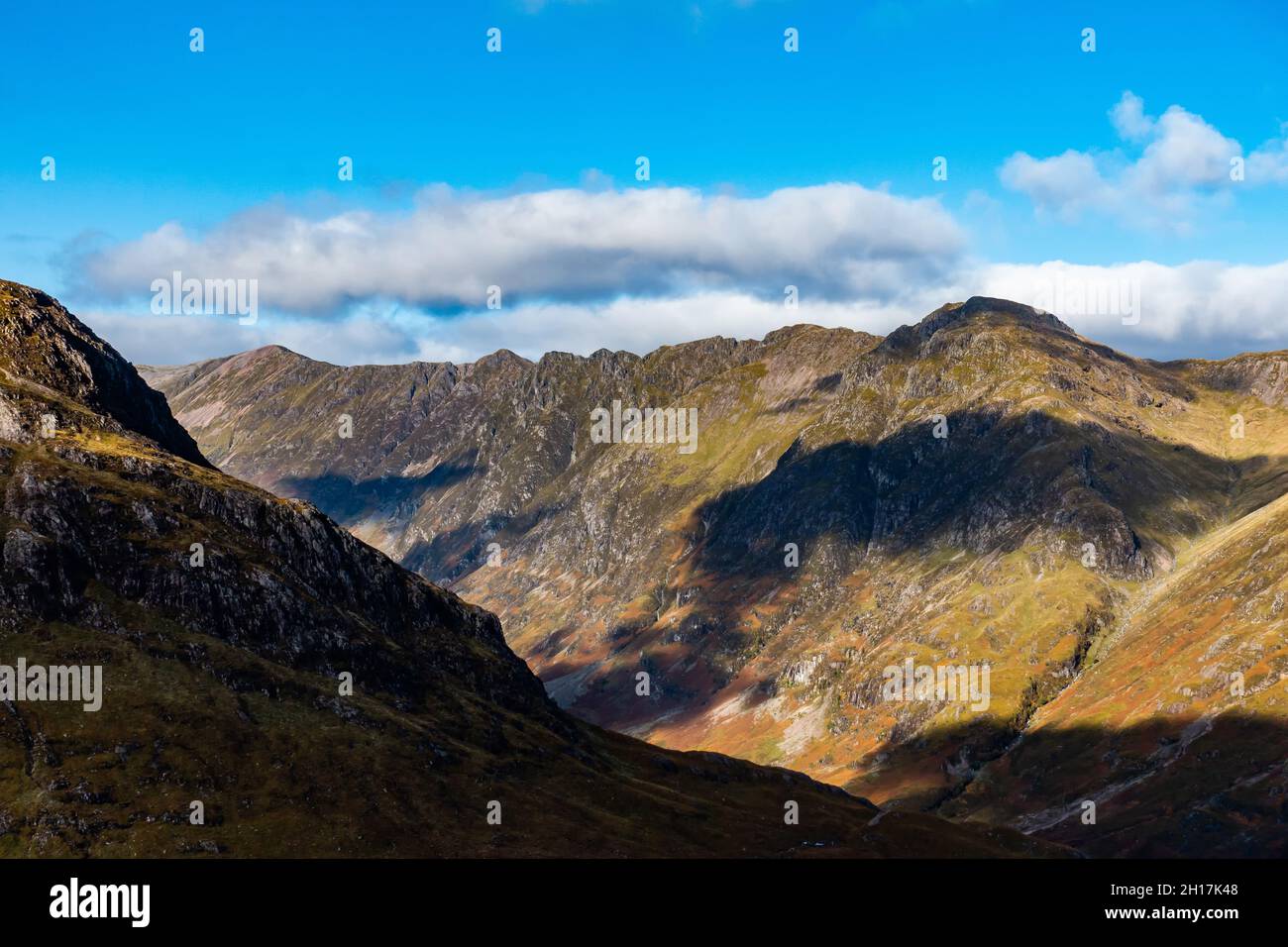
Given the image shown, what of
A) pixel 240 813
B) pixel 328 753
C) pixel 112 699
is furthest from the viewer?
pixel 328 753

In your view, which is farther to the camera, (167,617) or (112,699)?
(167,617)
